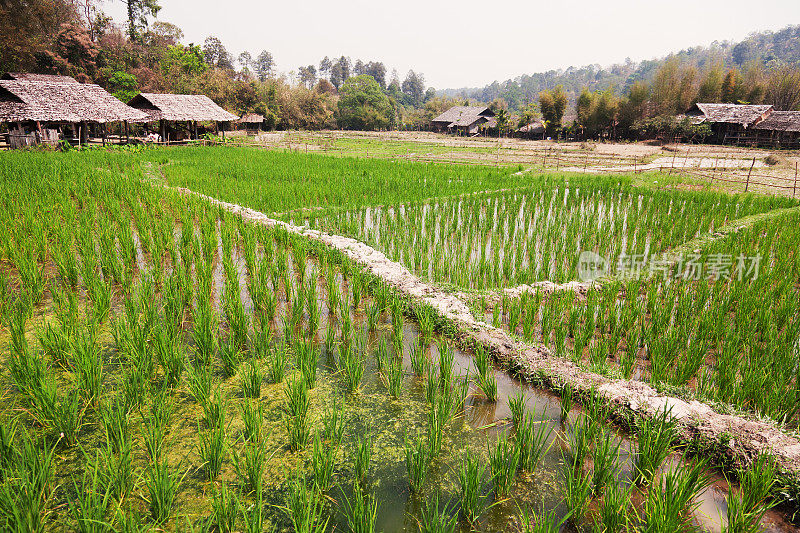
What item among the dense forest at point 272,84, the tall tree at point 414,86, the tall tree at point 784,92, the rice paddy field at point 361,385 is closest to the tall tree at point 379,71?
the tall tree at point 414,86

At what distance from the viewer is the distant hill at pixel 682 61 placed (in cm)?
8424

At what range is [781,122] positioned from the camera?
27.2 m

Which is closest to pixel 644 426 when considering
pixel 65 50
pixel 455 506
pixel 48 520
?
pixel 455 506

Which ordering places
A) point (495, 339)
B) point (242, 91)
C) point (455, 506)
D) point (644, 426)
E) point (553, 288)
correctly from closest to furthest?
point (455, 506) → point (644, 426) → point (495, 339) → point (553, 288) → point (242, 91)

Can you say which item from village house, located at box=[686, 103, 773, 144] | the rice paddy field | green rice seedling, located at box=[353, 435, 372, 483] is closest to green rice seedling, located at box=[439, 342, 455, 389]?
the rice paddy field

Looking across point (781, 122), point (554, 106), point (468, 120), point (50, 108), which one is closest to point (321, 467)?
point (50, 108)

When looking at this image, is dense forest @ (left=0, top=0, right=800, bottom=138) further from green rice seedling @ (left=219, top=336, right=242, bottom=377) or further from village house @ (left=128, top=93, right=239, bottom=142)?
green rice seedling @ (left=219, top=336, right=242, bottom=377)

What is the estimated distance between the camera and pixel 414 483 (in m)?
2.31

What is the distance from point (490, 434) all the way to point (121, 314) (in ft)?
12.1

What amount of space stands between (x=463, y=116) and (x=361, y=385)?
45.0 metres

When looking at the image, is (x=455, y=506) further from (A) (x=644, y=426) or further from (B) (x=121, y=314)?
(B) (x=121, y=314)

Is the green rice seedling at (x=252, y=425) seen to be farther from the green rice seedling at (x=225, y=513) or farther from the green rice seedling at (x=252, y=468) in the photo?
the green rice seedling at (x=225, y=513)

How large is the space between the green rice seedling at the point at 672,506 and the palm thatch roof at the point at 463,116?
43.6 meters

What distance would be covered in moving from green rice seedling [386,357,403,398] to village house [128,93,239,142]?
22.5 metres
